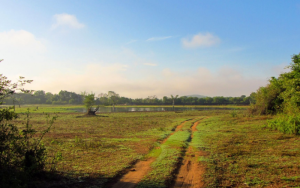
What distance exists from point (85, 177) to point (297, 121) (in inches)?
538

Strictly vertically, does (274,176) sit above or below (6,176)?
below

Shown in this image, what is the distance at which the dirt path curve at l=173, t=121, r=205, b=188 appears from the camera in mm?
5648

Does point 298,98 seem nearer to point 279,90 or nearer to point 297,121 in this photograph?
point 297,121

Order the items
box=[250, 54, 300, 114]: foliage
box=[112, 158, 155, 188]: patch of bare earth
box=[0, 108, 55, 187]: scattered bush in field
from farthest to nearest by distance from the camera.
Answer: box=[250, 54, 300, 114]: foliage, box=[112, 158, 155, 188]: patch of bare earth, box=[0, 108, 55, 187]: scattered bush in field

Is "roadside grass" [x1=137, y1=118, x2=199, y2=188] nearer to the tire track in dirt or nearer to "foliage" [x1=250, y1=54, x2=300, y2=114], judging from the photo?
the tire track in dirt

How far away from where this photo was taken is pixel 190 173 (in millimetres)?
6527

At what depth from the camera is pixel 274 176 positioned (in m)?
6.17

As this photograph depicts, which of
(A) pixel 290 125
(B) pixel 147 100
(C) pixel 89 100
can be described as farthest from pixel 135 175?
(B) pixel 147 100

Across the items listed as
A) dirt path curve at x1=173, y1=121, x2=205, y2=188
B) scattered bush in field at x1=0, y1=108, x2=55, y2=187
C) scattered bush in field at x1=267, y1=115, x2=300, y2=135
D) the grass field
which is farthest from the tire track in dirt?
A: scattered bush in field at x1=267, y1=115, x2=300, y2=135

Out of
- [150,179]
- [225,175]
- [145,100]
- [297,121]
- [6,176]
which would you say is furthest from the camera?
[145,100]

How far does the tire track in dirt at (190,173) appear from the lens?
565 centimetres

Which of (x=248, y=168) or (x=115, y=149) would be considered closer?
(x=248, y=168)

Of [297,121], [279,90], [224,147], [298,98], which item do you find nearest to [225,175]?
[224,147]

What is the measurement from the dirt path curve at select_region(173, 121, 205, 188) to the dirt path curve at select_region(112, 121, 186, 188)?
1149 mm
